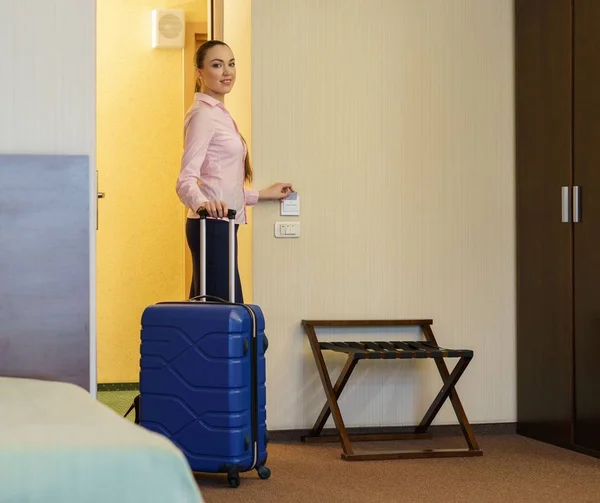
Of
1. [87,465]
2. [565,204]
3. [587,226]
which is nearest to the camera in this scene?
[87,465]

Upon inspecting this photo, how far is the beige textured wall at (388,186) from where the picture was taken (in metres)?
4.29

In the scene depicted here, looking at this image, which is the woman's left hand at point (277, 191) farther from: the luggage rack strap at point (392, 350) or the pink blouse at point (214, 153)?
the luggage rack strap at point (392, 350)

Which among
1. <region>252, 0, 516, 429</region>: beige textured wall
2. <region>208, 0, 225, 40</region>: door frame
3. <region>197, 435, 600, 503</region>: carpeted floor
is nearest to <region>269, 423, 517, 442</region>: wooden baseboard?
<region>252, 0, 516, 429</region>: beige textured wall

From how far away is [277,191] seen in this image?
4203mm

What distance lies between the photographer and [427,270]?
4434mm

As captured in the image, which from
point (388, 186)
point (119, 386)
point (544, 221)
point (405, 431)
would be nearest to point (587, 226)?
point (544, 221)

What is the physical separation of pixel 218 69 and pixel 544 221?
151cm

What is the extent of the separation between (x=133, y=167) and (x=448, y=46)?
2231mm

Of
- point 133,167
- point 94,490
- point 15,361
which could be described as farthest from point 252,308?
point 133,167

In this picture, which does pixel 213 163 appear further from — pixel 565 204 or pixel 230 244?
pixel 565 204

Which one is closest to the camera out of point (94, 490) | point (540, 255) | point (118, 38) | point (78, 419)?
point (94, 490)

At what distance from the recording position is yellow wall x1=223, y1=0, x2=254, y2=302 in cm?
430

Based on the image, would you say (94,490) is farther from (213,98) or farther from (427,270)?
(427,270)

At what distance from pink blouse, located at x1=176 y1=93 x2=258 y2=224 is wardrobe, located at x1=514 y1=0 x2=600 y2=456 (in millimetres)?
1307
